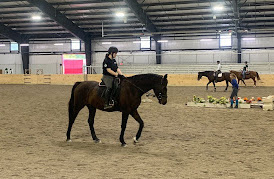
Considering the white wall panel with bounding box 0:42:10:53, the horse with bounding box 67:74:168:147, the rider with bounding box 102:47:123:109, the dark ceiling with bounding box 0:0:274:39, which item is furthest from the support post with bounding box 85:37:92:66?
the rider with bounding box 102:47:123:109

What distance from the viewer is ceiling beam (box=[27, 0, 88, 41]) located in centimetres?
3194

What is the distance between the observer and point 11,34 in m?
42.6

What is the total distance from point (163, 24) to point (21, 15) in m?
15.7

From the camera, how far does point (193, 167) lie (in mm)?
5770

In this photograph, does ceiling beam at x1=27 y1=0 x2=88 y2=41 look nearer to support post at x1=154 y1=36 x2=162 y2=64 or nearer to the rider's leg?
support post at x1=154 y1=36 x2=162 y2=64

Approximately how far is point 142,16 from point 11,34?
1787cm

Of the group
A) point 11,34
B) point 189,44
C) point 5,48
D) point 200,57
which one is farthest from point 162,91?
point 5,48

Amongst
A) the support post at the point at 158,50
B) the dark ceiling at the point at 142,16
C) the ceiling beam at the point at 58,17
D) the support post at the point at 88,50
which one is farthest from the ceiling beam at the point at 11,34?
the support post at the point at 158,50

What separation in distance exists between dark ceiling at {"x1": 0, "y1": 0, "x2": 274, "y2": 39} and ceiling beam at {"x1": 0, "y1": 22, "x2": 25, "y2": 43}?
0.12 m

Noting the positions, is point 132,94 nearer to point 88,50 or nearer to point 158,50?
point 158,50

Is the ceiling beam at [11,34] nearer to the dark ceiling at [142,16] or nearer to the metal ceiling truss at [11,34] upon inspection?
the metal ceiling truss at [11,34]

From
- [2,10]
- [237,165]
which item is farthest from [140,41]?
[237,165]

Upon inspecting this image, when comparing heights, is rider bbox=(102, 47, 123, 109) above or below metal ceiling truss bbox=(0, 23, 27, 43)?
below

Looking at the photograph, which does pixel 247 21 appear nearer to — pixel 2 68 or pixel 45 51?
pixel 45 51
